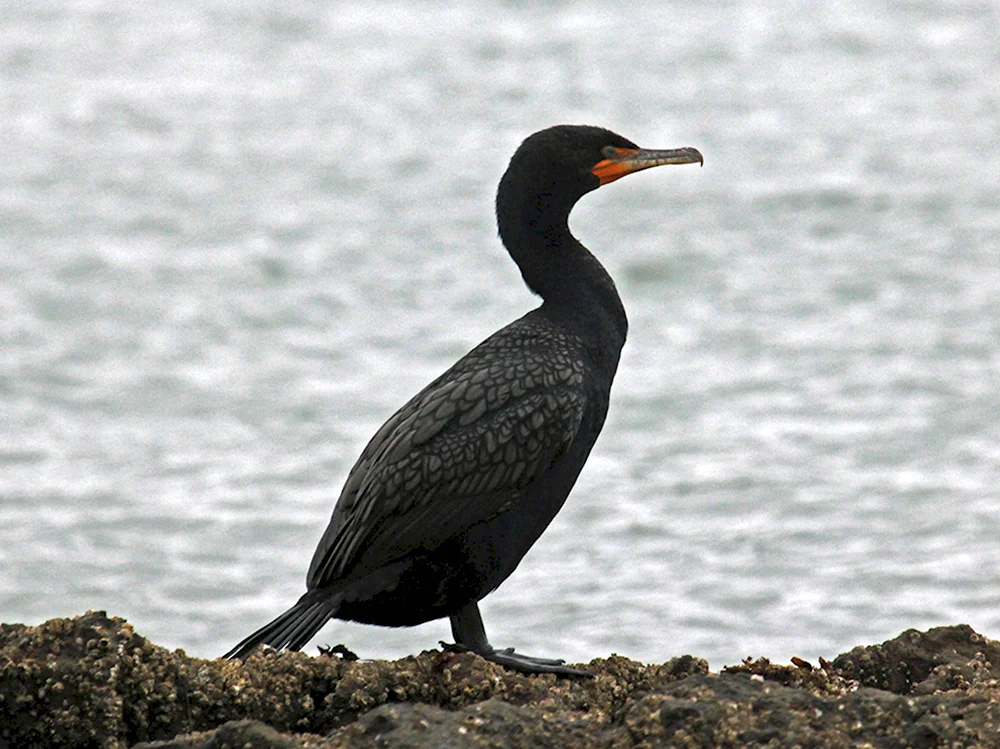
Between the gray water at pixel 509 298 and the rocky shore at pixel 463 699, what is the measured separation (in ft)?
11.2

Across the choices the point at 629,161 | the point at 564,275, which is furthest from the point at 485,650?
the point at 629,161

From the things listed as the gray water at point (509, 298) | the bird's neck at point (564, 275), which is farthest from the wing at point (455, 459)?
the gray water at point (509, 298)

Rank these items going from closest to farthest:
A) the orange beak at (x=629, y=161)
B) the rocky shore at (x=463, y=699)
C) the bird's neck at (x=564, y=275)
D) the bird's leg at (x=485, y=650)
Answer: the rocky shore at (x=463, y=699) < the bird's leg at (x=485, y=650) < the bird's neck at (x=564, y=275) < the orange beak at (x=629, y=161)

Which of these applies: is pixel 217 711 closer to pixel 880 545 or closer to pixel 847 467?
pixel 880 545

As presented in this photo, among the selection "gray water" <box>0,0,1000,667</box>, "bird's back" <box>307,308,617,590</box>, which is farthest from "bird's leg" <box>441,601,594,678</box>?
"gray water" <box>0,0,1000,667</box>

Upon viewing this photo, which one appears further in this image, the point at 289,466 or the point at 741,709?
the point at 289,466

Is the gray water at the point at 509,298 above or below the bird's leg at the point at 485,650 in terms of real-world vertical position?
above

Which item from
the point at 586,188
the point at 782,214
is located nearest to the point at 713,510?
the point at 586,188

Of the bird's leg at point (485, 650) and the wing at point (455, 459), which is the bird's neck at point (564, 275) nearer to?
the wing at point (455, 459)

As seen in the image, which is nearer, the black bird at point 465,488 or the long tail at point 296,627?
the long tail at point 296,627

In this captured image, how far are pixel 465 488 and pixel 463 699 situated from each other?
890 millimetres

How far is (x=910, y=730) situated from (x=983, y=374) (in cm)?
851

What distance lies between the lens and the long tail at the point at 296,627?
5.21 m

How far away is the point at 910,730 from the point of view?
404 cm
